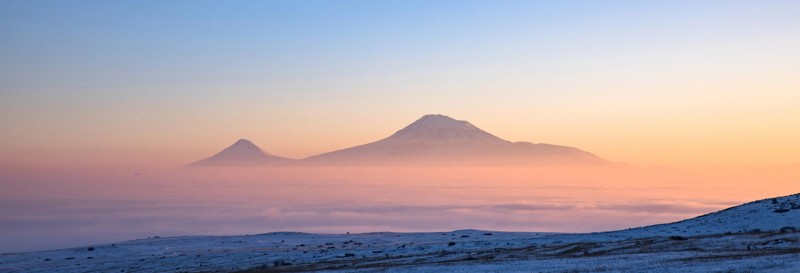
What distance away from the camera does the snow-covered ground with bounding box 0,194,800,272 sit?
46156mm

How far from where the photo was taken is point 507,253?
201 feet

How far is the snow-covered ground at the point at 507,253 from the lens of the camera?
151 ft

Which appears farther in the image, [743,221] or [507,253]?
[743,221]

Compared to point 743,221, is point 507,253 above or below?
below

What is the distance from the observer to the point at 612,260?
48125 millimetres

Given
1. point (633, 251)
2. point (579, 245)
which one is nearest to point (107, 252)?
point (579, 245)

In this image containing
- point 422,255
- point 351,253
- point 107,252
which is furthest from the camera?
point 107,252

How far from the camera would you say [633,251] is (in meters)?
55.3

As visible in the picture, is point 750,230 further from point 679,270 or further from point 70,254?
point 70,254

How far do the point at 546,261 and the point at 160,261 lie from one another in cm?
3580

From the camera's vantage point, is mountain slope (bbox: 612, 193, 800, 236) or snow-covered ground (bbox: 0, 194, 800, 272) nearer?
snow-covered ground (bbox: 0, 194, 800, 272)

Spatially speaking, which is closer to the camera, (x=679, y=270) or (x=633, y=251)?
(x=679, y=270)

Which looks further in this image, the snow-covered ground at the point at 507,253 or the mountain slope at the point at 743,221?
the mountain slope at the point at 743,221

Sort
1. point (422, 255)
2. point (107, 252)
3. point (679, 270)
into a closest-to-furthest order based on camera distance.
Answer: point (679, 270), point (422, 255), point (107, 252)
